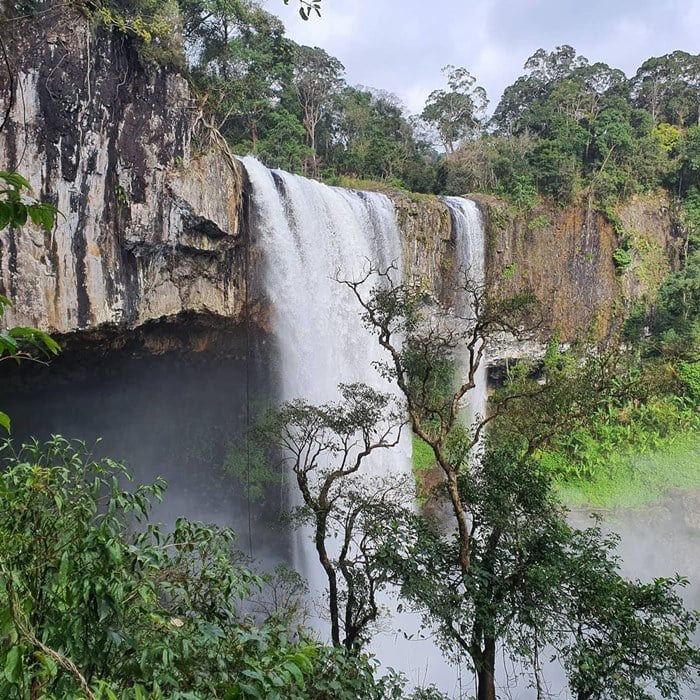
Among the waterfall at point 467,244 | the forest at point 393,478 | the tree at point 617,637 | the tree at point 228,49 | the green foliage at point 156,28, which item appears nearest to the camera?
the forest at point 393,478

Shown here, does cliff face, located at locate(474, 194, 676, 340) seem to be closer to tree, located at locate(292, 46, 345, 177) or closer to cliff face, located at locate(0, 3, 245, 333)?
A: tree, located at locate(292, 46, 345, 177)

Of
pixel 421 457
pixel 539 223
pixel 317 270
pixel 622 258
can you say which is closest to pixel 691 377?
pixel 622 258

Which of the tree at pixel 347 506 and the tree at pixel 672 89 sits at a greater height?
the tree at pixel 672 89

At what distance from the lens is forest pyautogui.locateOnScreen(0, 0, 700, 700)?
157cm

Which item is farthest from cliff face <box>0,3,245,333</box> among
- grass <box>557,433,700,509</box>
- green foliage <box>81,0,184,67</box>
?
grass <box>557,433,700,509</box>

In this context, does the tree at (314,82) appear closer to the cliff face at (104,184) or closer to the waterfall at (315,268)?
the waterfall at (315,268)

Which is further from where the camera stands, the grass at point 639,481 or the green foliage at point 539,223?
the green foliage at point 539,223

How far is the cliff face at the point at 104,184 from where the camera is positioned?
26.8 feet

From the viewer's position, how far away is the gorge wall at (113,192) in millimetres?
8195

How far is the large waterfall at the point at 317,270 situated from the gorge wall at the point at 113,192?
53 cm

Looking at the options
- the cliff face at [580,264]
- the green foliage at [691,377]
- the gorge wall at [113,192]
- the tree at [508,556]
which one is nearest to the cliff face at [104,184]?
the gorge wall at [113,192]

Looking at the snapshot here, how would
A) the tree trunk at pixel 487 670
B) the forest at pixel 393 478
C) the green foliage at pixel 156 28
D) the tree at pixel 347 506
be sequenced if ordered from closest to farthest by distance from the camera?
the forest at pixel 393 478 → the tree trunk at pixel 487 670 → the tree at pixel 347 506 → the green foliage at pixel 156 28

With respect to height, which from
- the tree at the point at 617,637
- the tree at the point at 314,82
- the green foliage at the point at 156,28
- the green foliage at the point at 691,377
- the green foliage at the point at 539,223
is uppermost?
the tree at the point at 314,82

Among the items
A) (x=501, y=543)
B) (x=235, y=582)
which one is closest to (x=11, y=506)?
(x=235, y=582)
